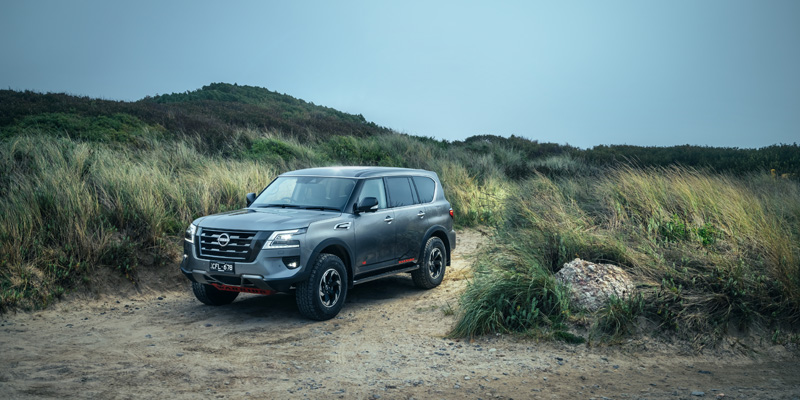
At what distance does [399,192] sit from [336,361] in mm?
3933

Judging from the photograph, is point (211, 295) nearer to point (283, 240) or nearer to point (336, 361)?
point (283, 240)

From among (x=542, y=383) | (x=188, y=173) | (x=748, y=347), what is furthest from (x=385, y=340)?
(x=188, y=173)

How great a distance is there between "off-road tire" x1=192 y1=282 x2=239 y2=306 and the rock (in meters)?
5.07

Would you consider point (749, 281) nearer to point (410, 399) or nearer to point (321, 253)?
point (410, 399)

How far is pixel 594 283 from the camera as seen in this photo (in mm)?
7820

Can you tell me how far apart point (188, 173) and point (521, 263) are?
982cm

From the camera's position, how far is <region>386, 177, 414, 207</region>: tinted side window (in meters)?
9.83

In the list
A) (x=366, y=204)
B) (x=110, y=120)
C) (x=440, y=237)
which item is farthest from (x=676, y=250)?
(x=110, y=120)

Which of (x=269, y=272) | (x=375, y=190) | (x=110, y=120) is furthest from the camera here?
A: (x=110, y=120)

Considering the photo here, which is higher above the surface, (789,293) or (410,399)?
(789,293)

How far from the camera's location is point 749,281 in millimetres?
7723

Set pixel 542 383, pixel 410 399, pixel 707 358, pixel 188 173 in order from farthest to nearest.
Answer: pixel 188 173 < pixel 707 358 < pixel 542 383 < pixel 410 399

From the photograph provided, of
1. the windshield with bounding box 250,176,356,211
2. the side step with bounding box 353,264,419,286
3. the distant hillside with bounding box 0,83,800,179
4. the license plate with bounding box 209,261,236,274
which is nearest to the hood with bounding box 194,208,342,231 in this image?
the windshield with bounding box 250,176,356,211

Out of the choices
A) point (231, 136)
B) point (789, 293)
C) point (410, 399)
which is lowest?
point (410, 399)
